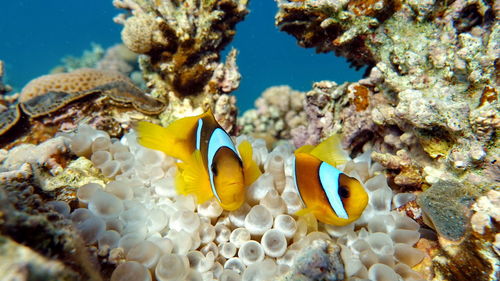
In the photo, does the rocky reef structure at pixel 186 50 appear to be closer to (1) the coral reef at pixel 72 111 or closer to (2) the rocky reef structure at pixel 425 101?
(1) the coral reef at pixel 72 111

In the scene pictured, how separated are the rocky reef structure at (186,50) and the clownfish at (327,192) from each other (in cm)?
145

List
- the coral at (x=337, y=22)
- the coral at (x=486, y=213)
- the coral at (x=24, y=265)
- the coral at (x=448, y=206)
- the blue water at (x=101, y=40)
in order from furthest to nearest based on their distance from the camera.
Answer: the blue water at (x=101, y=40)
the coral at (x=337, y=22)
the coral at (x=448, y=206)
the coral at (x=486, y=213)
the coral at (x=24, y=265)

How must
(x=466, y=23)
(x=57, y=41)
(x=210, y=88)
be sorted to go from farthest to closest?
1. (x=57, y=41)
2. (x=210, y=88)
3. (x=466, y=23)

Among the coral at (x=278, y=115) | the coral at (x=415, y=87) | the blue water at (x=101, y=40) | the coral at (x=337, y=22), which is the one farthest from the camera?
the blue water at (x=101, y=40)

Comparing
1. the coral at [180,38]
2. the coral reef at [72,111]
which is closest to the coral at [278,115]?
the coral at [180,38]

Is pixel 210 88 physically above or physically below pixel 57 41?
below

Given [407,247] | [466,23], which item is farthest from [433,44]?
[407,247]

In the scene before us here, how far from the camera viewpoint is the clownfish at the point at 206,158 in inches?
48.9

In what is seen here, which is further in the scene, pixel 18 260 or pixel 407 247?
pixel 407 247

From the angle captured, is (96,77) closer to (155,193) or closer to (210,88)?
(210,88)

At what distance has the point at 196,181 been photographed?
1.41 meters

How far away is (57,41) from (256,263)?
6320 cm

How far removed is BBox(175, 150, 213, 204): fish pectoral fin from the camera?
4.58ft

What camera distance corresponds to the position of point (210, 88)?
108 inches
